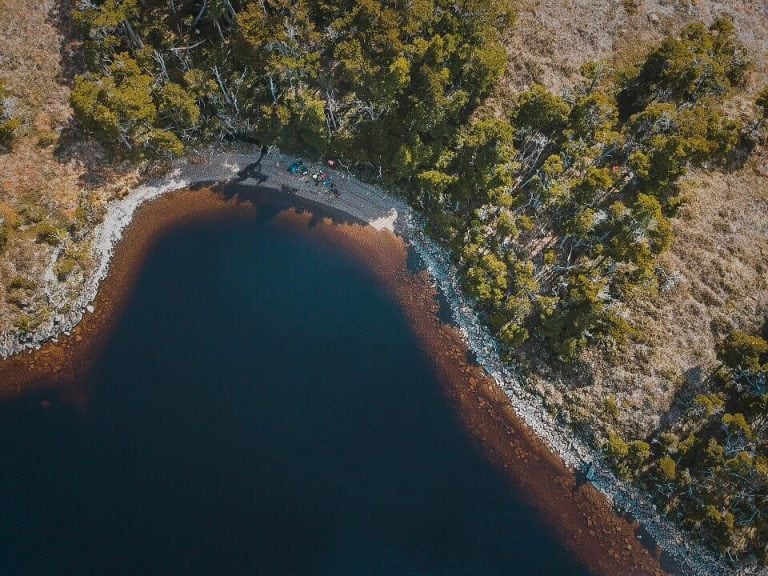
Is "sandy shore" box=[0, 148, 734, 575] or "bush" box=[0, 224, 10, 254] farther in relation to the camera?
"bush" box=[0, 224, 10, 254]

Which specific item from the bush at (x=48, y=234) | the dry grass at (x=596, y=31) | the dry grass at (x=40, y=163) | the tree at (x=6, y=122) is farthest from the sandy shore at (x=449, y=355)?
the dry grass at (x=596, y=31)

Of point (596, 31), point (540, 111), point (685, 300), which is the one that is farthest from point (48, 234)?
point (596, 31)

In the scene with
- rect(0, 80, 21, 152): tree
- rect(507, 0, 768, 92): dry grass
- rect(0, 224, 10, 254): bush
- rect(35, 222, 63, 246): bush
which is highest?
rect(507, 0, 768, 92): dry grass

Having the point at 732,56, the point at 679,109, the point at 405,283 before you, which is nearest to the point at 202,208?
the point at 405,283

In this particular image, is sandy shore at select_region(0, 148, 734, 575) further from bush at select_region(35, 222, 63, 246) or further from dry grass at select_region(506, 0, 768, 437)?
dry grass at select_region(506, 0, 768, 437)

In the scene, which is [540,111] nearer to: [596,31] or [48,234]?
[596,31]

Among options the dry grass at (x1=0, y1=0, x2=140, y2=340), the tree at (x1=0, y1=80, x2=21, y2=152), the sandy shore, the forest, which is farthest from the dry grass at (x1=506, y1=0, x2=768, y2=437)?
the tree at (x1=0, y1=80, x2=21, y2=152)
